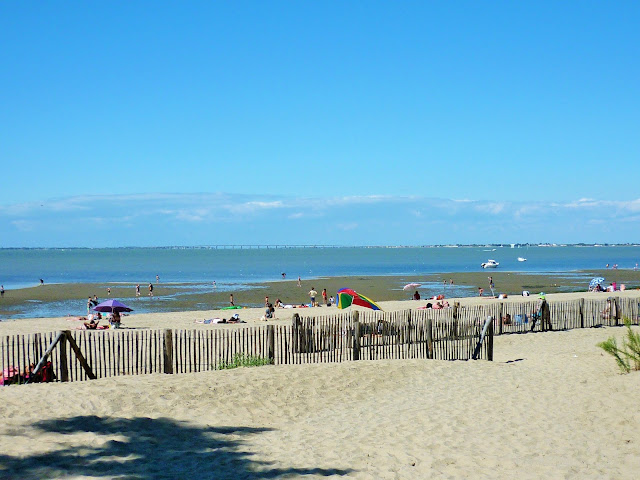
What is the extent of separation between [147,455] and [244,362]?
704 cm

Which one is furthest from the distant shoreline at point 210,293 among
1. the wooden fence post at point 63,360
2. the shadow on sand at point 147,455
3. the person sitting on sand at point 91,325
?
the shadow on sand at point 147,455

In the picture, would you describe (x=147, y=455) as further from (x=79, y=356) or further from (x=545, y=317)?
(x=545, y=317)

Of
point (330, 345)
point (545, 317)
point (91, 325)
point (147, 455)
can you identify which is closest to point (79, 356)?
point (147, 455)

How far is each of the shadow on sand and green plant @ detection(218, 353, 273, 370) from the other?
499cm

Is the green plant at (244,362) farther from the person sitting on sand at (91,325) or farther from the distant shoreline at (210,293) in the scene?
the distant shoreline at (210,293)

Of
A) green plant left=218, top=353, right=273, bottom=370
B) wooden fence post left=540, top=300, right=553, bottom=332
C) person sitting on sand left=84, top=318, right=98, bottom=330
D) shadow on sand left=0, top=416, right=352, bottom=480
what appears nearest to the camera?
shadow on sand left=0, top=416, right=352, bottom=480

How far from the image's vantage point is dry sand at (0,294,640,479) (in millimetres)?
8672

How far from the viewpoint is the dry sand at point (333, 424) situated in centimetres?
867

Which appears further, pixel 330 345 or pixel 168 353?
pixel 330 345

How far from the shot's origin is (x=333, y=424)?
11.2m

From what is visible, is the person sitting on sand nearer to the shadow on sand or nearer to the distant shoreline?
Result: the distant shoreline

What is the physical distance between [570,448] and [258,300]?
40.5 metres

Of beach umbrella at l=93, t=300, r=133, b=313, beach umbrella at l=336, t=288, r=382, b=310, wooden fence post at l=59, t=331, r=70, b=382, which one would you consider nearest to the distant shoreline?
beach umbrella at l=93, t=300, r=133, b=313

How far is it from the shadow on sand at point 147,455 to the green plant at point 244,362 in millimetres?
4988
